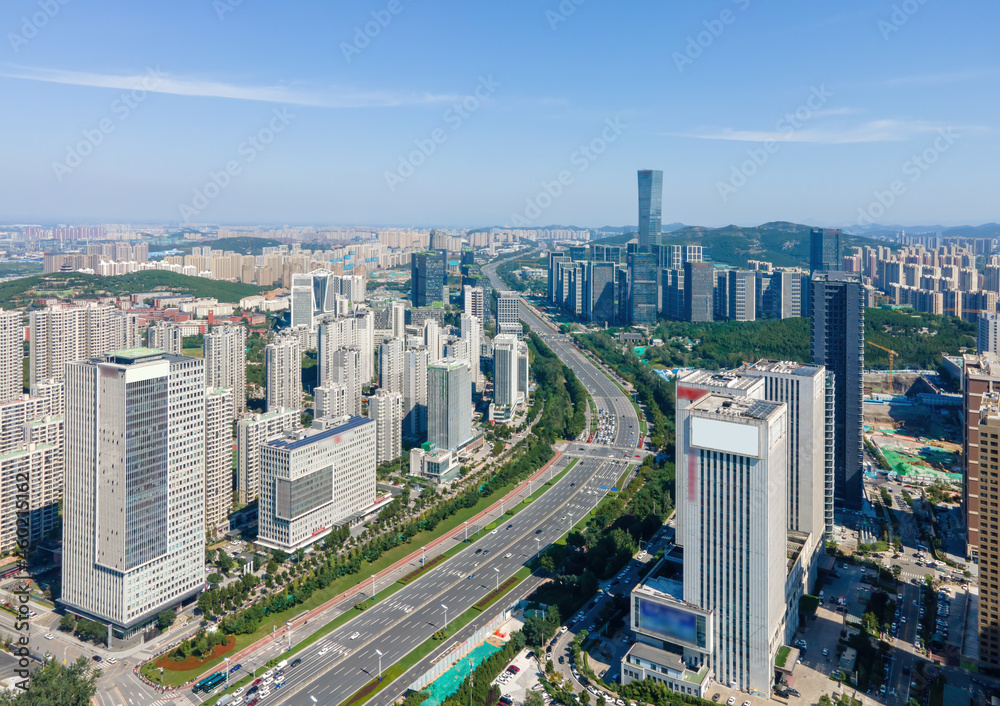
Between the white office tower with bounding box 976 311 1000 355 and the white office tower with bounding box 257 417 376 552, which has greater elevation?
the white office tower with bounding box 976 311 1000 355

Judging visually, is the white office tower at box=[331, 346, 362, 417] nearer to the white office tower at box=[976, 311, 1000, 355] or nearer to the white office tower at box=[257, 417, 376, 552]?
the white office tower at box=[257, 417, 376, 552]

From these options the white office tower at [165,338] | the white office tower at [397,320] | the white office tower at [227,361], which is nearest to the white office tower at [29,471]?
the white office tower at [227,361]

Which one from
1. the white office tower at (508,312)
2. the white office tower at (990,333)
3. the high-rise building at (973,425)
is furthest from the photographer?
the white office tower at (508,312)

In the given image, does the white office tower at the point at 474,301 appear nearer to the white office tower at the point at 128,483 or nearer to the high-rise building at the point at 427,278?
the high-rise building at the point at 427,278

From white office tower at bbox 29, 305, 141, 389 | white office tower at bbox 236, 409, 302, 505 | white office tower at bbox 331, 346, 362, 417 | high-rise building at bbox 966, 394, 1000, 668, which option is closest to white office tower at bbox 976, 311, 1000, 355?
high-rise building at bbox 966, 394, 1000, 668

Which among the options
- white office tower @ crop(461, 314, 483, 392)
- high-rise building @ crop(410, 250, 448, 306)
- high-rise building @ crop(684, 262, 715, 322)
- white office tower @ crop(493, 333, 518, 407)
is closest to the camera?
white office tower @ crop(493, 333, 518, 407)

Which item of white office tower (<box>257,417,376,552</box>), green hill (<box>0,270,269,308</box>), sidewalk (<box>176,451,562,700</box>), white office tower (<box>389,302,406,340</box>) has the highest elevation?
green hill (<box>0,270,269,308</box>)

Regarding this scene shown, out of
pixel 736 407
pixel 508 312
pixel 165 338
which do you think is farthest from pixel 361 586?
pixel 508 312
